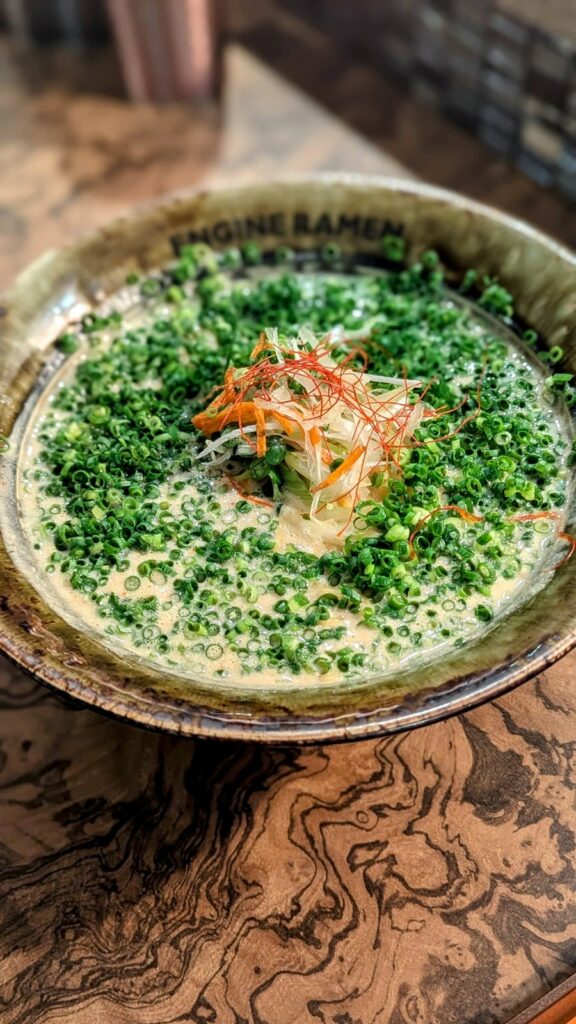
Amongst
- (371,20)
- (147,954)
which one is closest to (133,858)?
(147,954)

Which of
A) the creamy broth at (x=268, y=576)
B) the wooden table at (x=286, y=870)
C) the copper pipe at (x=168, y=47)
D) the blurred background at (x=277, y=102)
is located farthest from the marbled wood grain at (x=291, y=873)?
the copper pipe at (x=168, y=47)

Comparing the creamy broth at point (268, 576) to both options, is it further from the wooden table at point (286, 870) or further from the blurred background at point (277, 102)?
the blurred background at point (277, 102)

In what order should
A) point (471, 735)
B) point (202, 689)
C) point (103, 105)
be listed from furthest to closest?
point (103, 105), point (471, 735), point (202, 689)

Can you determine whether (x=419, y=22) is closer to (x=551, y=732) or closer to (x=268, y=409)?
(x=268, y=409)

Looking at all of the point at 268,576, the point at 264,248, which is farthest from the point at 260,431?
the point at 264,248

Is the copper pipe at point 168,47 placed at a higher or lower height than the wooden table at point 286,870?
higher

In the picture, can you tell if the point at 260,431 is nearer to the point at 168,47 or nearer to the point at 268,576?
the point at 268,576

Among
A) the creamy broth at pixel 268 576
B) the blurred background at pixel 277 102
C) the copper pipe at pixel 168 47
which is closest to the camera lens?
the creamy broth at pixel 268 576
